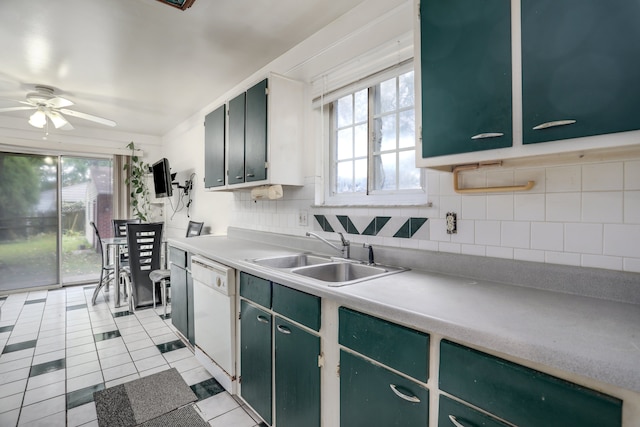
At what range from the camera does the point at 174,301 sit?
3.00 meters

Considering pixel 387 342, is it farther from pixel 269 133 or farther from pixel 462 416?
pixel 269 133

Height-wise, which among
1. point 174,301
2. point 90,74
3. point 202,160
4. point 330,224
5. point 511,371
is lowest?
point 174,301

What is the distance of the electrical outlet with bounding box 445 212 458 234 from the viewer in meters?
1.56

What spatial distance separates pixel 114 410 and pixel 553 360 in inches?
92.1

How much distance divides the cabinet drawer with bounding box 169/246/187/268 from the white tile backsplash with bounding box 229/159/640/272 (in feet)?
6.20

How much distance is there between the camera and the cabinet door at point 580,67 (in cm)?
87

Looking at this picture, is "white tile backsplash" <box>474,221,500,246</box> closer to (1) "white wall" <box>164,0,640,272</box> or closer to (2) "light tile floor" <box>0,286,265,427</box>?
(1) "white wall" <box>164,0,640,272</box>

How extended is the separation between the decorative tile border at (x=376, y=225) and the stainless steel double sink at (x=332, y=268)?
0.66ft

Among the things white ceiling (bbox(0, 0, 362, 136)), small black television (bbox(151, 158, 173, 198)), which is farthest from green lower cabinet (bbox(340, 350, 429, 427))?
small black television (bbox(151, 158, 173, 198))

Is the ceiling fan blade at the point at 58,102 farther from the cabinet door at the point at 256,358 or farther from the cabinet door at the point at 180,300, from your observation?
the cabinet door at the point at 256,358

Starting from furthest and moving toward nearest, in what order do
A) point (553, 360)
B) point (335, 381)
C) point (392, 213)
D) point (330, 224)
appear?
point (330, 224), point (392, 213), point (335, 381), point (553, 360)

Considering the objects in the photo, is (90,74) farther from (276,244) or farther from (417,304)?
(417,304)

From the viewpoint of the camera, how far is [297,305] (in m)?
1.48

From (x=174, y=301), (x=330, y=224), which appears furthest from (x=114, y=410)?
(x=330, y=224)
